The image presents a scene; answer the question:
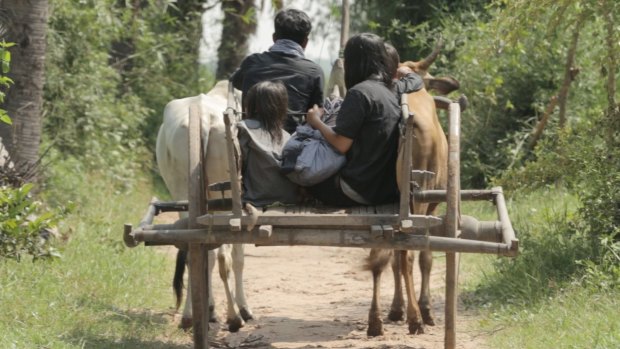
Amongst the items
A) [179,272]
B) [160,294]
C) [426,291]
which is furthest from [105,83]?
[426,291]

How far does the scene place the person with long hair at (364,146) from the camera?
5.67 m

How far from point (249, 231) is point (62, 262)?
3.44m

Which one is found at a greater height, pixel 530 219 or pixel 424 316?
pixel 530 219

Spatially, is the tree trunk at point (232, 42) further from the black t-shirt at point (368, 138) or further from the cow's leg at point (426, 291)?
the black t-shirt at point (368, 138)

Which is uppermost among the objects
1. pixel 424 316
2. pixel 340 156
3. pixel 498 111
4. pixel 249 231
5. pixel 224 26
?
pixel 224 26

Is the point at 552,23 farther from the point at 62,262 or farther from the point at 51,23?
the point at 51,23

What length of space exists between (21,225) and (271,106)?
7.61 ft

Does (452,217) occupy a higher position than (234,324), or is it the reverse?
(452,217)

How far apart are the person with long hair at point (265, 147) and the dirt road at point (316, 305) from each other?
5.06 ft

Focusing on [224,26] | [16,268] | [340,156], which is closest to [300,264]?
[16,268]

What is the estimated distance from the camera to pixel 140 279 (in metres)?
8.65

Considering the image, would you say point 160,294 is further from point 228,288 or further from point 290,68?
point 290,68

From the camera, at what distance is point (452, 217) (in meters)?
5.39

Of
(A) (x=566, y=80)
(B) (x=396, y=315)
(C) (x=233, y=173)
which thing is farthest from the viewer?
(A) (x=566, y=80)
